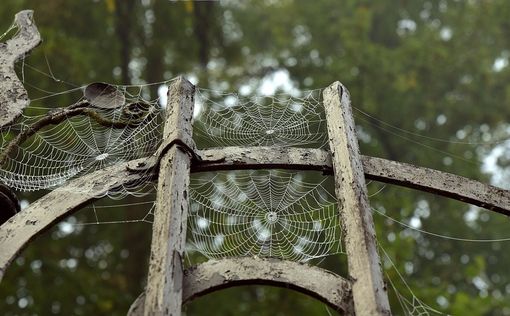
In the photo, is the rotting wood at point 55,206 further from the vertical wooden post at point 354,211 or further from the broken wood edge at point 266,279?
the vertical wooden post at point 354,211

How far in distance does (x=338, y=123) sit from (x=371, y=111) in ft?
22.9

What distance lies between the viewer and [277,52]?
10.5 metres

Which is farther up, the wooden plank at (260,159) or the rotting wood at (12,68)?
the rotting wood at (12,68)

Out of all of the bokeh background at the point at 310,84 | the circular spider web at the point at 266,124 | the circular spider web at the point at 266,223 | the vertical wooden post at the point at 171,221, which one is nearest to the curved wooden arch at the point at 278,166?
the vertical wooden post at the point at 171,221

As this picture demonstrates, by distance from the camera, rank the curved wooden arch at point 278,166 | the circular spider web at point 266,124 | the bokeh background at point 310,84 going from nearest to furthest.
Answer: the curved wooden arch at point 278,166
the circular spider web at point 266,124
the bokeh background at point 310,84

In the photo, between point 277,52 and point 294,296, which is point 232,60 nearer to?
point 277,52

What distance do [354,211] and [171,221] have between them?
0.56 meters

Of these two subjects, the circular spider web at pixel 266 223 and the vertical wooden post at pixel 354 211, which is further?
the circular spider web at pixel 266 223

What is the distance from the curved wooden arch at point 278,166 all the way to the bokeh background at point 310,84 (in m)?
3.85

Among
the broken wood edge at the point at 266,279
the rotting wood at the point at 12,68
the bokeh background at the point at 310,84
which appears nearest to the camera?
the broken wood edge at the point at 266,279

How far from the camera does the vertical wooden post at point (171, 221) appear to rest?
1.54 meters

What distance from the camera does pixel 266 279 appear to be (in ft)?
5.73

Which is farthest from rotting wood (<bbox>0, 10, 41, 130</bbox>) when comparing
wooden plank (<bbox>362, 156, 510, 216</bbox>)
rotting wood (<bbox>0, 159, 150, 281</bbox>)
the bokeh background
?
the bokeh background

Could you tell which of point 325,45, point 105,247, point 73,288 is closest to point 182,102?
point 73,288
